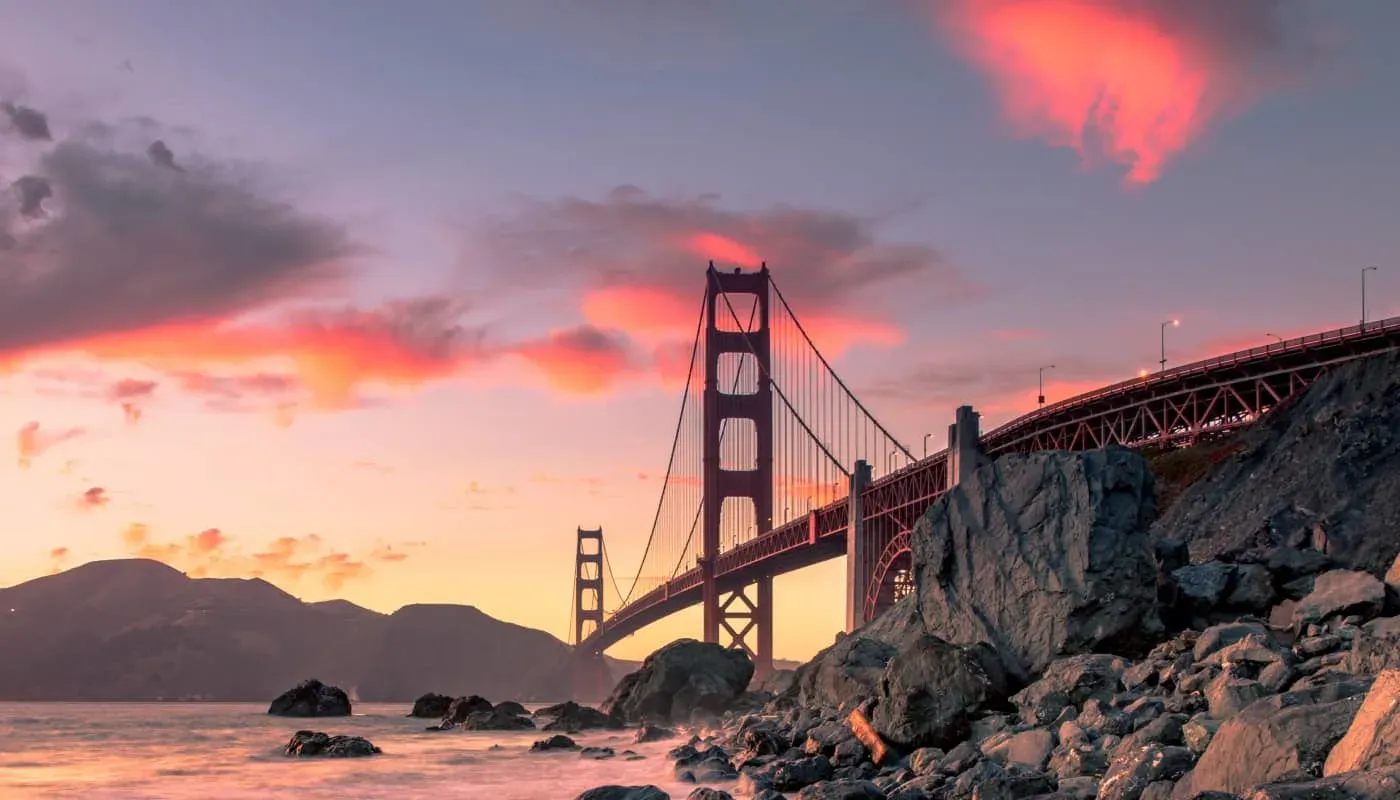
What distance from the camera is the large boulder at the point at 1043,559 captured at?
24.0 meters

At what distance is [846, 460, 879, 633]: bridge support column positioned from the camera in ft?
Result: 209

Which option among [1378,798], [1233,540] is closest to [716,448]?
[1233,540]

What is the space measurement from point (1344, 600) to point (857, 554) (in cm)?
4365

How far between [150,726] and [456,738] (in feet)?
111

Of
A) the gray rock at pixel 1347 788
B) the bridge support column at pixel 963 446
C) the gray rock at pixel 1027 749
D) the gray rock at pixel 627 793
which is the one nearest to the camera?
the gray rock at pixel 1347 788

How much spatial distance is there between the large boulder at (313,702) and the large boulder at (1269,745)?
3047 inches

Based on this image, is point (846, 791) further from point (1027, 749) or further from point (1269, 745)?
point (1269, 745)

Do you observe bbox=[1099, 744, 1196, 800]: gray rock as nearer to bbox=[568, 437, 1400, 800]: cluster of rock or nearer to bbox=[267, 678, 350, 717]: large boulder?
bbox=[568, 437, 1400, 800]: cluster of rock

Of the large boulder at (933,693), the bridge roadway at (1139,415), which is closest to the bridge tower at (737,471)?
the bridge roadway at (1139,415)

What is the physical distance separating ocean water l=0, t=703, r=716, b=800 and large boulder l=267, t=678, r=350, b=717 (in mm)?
26311

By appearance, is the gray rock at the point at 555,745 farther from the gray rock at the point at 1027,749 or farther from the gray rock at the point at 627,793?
the gray rock at the point at 1027,749

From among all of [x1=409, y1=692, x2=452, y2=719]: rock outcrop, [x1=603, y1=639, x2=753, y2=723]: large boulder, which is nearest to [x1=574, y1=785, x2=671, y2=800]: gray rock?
[x1=603, y1=639, x2=753, y2=723]: large boulder

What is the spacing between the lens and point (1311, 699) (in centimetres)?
1477

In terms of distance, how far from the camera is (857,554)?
6494 centimetres
